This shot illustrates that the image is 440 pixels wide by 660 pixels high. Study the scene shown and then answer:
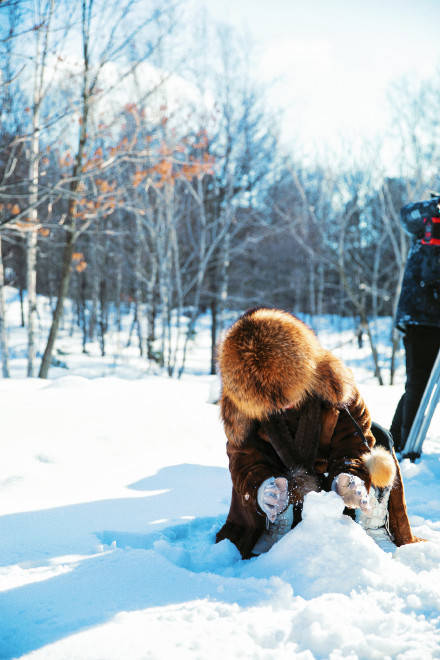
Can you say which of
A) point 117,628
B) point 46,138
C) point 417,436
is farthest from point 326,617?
point 46,138

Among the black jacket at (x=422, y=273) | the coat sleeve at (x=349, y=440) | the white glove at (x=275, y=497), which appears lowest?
the white glove at (x=275, y=497)

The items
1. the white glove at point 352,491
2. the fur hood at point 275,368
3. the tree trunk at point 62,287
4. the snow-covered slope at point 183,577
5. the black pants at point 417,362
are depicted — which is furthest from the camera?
the tree trunk at point 62,287

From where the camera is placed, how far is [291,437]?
193 cm

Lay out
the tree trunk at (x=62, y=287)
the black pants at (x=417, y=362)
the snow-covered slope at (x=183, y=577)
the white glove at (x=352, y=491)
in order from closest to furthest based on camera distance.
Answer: the snow-covered slope at (x=183, y=577), the white glove at (x=352, y=491), the black pants at (x=417, y=362), the tree trunk at (x=62, y=287)

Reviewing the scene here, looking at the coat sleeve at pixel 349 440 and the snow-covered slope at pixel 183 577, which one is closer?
the snow-covered slope at pixel 183 577

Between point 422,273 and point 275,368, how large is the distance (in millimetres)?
2071

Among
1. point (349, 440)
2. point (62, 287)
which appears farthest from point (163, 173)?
point (349, 440)

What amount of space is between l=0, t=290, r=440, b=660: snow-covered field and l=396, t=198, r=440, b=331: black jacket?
1.07 metres

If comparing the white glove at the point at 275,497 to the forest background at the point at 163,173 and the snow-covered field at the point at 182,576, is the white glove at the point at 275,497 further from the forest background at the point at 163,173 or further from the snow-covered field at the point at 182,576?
the forest background at the point at 163,173

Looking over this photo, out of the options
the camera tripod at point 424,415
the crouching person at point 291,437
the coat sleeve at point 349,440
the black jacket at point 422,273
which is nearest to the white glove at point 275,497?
the crouching person at point 291,437

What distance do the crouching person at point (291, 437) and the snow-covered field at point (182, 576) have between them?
14 centimetres

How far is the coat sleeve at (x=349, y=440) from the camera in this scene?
6.18ft

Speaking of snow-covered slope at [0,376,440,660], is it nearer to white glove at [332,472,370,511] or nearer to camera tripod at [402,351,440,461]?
white glove at [332,472,370,511]

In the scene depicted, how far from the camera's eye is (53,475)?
293cm
